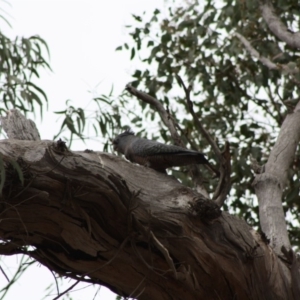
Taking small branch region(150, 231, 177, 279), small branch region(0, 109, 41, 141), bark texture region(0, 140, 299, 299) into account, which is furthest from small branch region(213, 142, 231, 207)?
small branch region(0, 109, 41, 141)

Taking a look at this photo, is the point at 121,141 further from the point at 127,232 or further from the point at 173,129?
the point at 127,232

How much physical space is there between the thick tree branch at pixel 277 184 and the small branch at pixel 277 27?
1.30 metres

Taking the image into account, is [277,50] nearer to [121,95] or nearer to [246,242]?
[121,95]

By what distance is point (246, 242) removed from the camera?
114 inches

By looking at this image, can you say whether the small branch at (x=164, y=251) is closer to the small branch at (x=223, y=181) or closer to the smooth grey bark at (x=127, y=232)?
the smooth grey bark at (x=127, y=232)

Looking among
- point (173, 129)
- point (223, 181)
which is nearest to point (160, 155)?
point (173, 129)

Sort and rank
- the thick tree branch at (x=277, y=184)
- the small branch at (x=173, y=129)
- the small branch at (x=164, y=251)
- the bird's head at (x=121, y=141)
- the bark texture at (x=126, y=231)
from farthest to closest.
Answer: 1. the bird's head at (x=121, y=141)
2. the small branch at (x=173, y=129)
3. the thick tree branch at (x=277, y=184)
4. the small branch at (x=164, y=251)
5. the bark texture at (x=126, y=231)

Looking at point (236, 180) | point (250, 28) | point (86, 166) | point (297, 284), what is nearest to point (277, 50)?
point (250, 28)

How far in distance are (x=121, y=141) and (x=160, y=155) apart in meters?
0.59

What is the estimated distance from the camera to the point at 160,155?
347 centimetres

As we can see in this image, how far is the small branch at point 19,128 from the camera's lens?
9.98 feet

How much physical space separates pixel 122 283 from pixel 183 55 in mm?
3956

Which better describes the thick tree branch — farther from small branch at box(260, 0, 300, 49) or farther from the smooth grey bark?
small branch at box(260, 0, 300, 49)

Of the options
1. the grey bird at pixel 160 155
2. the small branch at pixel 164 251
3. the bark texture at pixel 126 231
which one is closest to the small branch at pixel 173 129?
the grey bird at pixel 160 155
